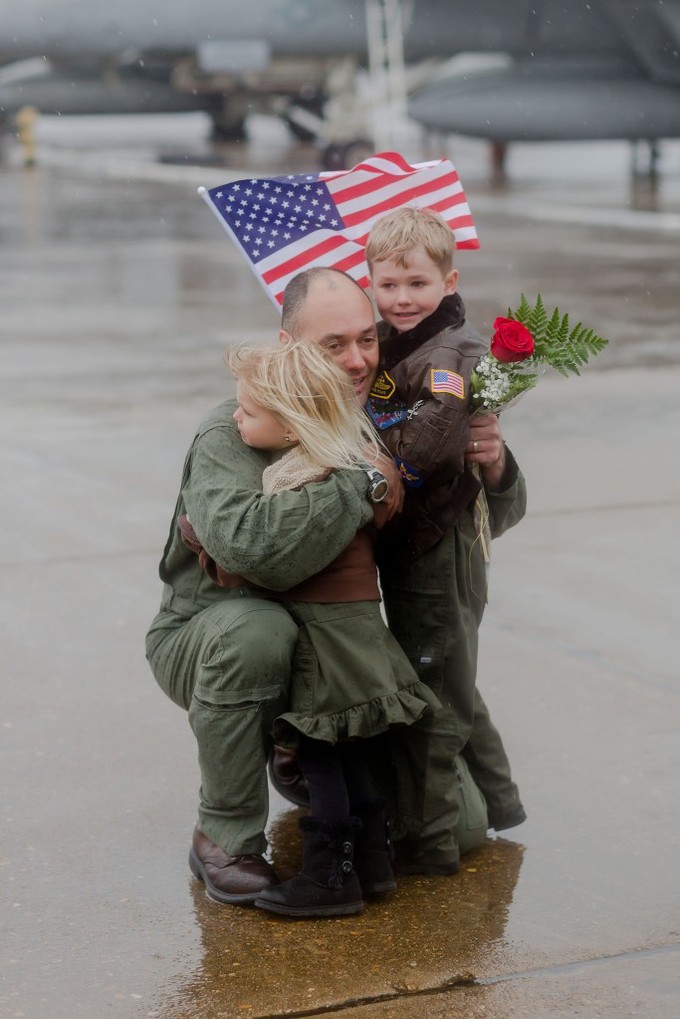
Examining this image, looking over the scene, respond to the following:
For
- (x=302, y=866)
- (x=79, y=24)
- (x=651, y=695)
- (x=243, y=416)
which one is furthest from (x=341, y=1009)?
(x=79, y=24)

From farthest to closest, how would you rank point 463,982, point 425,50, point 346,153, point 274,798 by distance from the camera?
point 425,50, point 346,153, point 274,798, point 463,982

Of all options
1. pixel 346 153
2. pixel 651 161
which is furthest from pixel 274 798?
pixel 651 161

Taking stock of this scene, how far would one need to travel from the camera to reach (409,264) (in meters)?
2.96

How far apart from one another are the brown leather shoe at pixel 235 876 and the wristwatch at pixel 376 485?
2.55 feet

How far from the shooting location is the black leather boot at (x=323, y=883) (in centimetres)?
288

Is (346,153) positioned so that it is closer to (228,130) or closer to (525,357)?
(228,130)

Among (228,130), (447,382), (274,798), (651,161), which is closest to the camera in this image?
(447,382)

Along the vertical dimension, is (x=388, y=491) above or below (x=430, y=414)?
below

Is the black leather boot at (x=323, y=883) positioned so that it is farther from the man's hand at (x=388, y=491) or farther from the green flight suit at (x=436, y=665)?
the man's hand at (x=388, y=491)

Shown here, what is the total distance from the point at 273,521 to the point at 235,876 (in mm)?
743

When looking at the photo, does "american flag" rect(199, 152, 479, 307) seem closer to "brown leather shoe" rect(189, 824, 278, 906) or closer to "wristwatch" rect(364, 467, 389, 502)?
"wristwatch" rect(364, 467, 389, 502)

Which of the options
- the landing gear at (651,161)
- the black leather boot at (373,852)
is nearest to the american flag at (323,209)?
the black leather boot at (373,852)

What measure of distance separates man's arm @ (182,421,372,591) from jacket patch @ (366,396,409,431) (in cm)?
18

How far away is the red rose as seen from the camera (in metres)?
2.76
